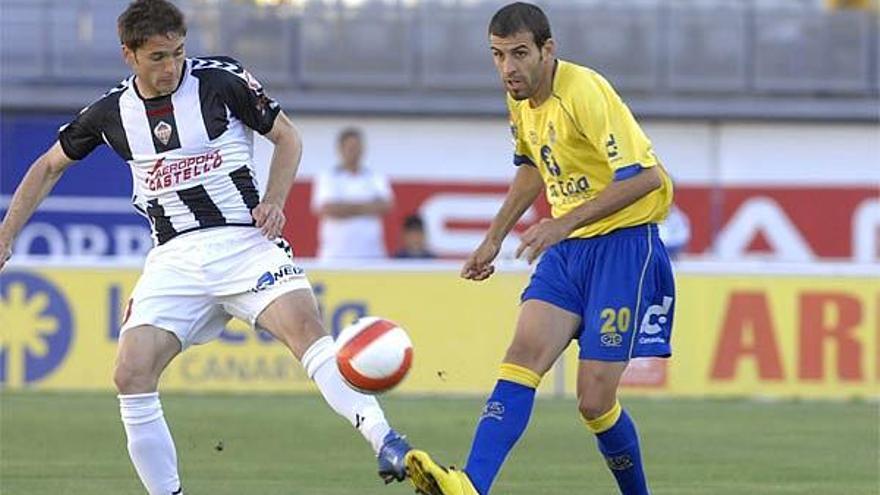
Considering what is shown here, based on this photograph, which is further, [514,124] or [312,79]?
[312,79]

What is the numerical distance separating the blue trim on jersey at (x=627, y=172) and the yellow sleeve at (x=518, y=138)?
1.87ft

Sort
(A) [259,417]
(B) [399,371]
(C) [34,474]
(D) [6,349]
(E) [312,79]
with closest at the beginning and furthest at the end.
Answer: (B) [399,371] < (C) [34,474] < (A) [259,417] < (D) [6,349] < (E) [312,79]

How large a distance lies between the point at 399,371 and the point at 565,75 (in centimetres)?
138

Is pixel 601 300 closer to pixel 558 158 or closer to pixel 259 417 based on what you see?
pixel 558 158

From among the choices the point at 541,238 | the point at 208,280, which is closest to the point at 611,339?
the point at 541,238

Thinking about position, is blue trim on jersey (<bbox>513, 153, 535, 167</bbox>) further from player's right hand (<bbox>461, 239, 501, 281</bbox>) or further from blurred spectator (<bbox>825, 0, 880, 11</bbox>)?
blurred spectator (<bbox>825, 0, 880, 11</bbox>)

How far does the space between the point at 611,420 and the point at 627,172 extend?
1.05 meters

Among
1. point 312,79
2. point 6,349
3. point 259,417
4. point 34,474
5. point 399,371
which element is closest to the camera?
point 399,371

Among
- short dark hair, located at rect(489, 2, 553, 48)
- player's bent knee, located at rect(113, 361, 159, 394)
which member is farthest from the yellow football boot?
short dark hair, located at rect(489, 2, 553, 48)

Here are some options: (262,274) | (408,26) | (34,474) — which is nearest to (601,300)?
(262,274)

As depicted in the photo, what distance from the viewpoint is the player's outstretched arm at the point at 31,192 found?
28.1 feet

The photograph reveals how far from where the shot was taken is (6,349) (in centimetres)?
1652

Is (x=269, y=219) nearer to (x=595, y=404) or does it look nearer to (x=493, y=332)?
(x=595, y=404)

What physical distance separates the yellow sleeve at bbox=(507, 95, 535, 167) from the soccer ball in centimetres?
103
